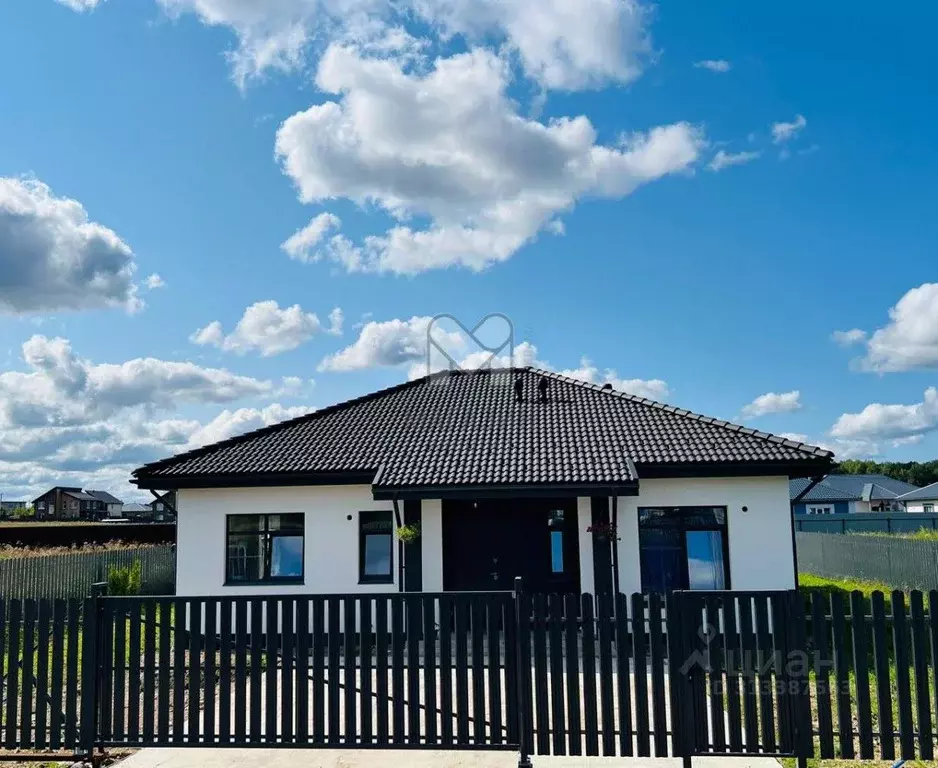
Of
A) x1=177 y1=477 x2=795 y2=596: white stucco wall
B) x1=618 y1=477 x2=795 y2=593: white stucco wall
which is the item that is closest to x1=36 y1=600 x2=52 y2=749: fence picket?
x1=177 y1=477 x2=795 y2=596: white stucco wall

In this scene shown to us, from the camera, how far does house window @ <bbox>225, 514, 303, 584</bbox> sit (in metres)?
14.4

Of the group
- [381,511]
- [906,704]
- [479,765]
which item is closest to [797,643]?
[906,704]

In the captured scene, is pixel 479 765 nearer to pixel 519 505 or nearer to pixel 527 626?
pixel 527 626

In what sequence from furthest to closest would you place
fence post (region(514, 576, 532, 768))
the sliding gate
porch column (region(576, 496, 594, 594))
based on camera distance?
porch column (region(576, 496, 594, 594)), the sliding gate, fence post (region(514, 576, 532, 768))

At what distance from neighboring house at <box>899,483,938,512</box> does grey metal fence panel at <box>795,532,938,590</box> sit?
38.8 meters

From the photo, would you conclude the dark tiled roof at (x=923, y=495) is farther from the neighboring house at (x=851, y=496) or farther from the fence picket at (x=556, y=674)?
the fence picket at (x=556, y=674)

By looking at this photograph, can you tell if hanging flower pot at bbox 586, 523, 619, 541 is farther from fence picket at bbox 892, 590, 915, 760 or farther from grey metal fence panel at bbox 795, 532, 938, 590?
grey metal fence panel at bbox 795, 532, 938, 590

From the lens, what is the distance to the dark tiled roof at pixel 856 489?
6147 cm

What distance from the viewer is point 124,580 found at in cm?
1947

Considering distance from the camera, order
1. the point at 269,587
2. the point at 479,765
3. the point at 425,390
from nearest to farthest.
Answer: the point at 479,765
the point at 269,587
the point at 425,390

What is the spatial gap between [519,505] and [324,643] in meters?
8.22

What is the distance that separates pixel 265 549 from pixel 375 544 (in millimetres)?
2090

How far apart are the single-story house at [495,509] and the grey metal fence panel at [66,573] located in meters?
5.29

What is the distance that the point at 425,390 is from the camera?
18.8 m
